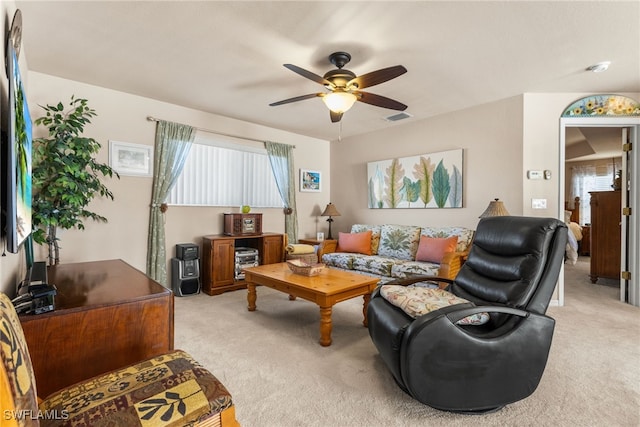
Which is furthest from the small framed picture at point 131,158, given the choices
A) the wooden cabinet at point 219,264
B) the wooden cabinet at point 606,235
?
the wooden cabinet at point 606,235

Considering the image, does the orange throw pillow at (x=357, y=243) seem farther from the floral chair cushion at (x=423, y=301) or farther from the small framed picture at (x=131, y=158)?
the small framed picture at (x=131, y=158)

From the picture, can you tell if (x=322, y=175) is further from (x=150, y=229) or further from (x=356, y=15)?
(x=356, y=15)

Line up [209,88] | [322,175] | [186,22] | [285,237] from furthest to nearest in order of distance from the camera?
[322,175] < [285,237] < [209,88] < [186,22]

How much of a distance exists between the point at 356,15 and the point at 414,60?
879 millimetres

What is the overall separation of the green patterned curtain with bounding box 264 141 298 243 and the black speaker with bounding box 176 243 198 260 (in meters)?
1.63

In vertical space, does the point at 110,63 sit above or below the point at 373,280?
above

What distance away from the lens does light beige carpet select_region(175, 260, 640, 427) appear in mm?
1625

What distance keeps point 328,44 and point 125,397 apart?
2.56 meters

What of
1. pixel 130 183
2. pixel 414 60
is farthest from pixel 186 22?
pixel 130 183

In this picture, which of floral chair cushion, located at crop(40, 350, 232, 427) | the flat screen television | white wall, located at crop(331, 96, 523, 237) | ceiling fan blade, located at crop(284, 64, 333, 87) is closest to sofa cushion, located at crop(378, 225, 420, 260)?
white wall, located at crop(331, 96, 523, 237)

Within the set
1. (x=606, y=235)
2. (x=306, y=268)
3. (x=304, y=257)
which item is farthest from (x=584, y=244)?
(x=306, y=268)

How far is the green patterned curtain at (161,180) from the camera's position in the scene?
372 centimetres

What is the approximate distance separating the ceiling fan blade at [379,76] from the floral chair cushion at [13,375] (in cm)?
235

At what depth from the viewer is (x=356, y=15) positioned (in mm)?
2074
